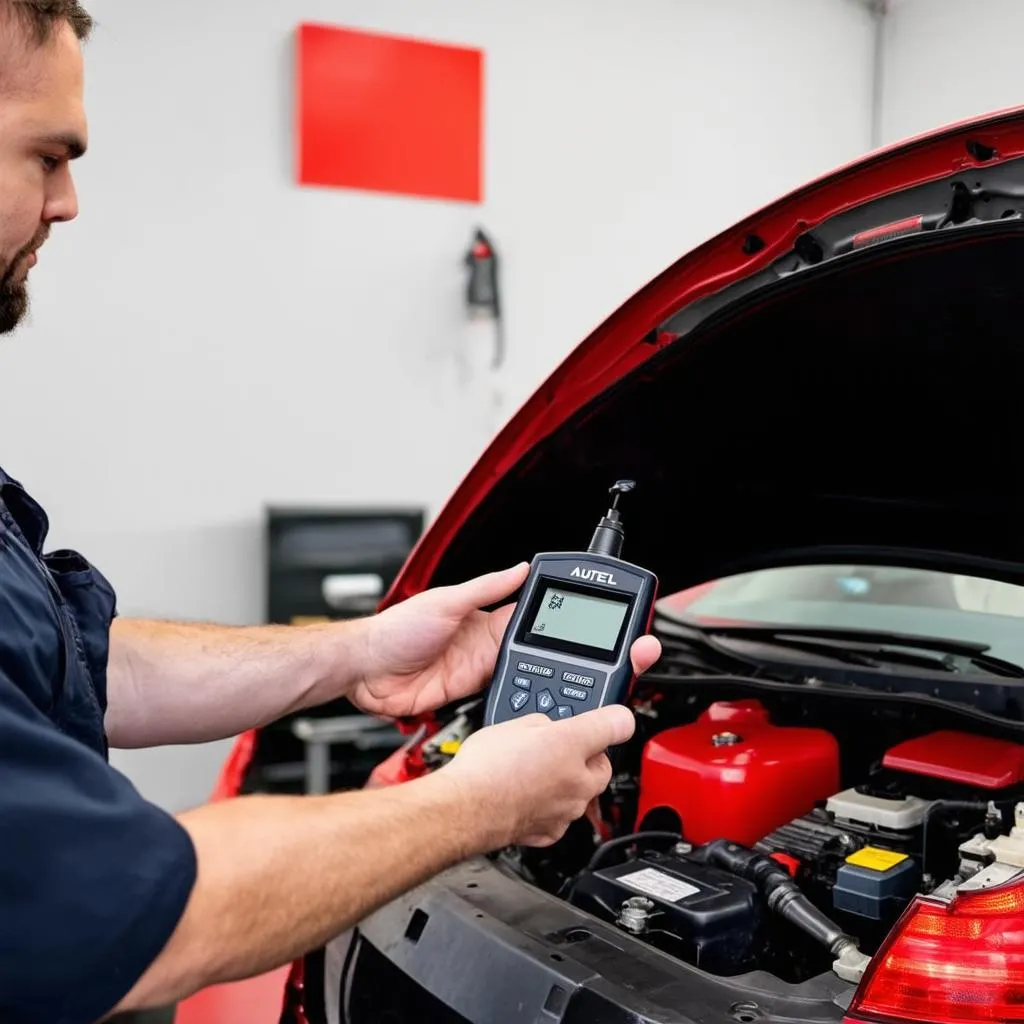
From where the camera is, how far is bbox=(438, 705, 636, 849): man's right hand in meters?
0.90

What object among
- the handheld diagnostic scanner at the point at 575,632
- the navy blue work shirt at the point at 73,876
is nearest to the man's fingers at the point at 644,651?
the handheld diagnostic scanner at the point at 575,632

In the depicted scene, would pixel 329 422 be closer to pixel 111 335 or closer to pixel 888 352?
pixel 111 335

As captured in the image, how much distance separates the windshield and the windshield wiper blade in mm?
21

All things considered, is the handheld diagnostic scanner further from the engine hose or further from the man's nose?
the man's nose

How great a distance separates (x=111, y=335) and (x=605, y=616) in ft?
8.56

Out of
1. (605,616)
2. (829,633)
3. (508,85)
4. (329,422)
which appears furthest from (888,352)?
(508,85)

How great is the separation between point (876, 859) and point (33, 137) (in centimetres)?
107

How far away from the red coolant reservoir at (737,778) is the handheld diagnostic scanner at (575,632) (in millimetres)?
250

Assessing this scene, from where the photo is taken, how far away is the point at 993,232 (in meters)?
0.93

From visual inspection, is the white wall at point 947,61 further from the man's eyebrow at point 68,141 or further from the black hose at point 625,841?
the man's eyebrow at point 68,141

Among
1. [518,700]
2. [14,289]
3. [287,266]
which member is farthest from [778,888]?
[287,266]

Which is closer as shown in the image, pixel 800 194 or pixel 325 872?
pixel 325 872

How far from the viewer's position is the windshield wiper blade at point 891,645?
1439mm

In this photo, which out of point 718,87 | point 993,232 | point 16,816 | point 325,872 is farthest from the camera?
point 718,87
